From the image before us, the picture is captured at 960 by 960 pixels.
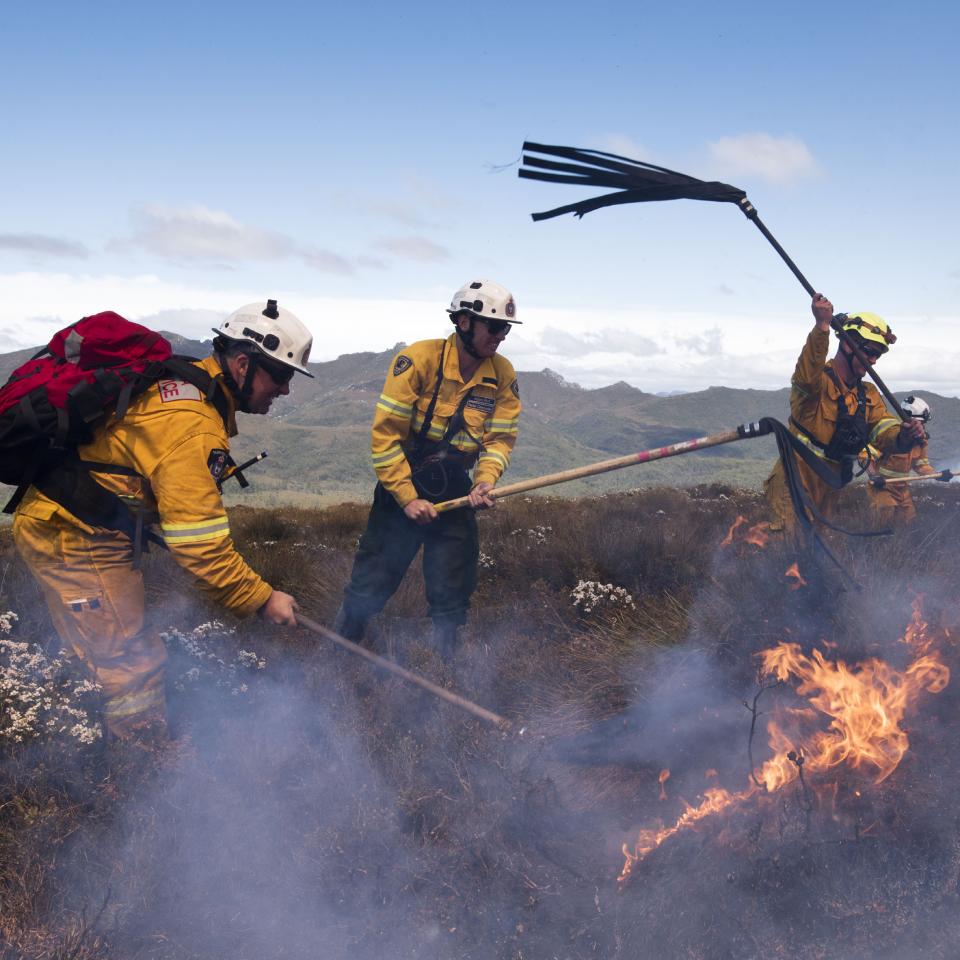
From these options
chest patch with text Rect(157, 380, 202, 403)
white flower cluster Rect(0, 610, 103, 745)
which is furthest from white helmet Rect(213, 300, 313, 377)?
white flower cluster Rect(0, 610, 103, 745)

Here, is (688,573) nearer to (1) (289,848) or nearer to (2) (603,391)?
(1) (289,848)

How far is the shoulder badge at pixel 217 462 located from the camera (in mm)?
3275

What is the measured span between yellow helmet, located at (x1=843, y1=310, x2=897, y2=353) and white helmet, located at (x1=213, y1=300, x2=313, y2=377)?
4.27 meters

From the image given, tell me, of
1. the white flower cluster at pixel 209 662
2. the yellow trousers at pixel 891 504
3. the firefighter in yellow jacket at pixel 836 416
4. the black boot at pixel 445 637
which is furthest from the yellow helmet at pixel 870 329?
the white flower cluster at pixel 209 662

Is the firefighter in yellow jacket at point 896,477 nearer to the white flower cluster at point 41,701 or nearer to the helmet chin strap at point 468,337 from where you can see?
the helmet chin strap at point 468,337

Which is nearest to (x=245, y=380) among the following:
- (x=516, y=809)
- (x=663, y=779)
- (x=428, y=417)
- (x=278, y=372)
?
(x=278, y=372)

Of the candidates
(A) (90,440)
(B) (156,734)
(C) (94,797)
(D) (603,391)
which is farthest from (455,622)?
(D) (603,391)

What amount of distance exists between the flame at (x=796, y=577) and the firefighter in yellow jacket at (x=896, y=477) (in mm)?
2472

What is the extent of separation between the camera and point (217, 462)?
3.32 metres

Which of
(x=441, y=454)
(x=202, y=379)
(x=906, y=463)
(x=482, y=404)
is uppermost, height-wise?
(x=906, y=463)

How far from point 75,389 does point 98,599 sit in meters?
0.95

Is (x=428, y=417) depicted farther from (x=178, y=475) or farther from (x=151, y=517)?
(x=178, y=475)

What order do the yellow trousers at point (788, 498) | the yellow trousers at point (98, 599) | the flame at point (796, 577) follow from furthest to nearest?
the yellow trousers at point (788, 498), the flame at point (796, 577), the yellow trousers at point (98, 599)

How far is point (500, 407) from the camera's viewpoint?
5.05 meters
